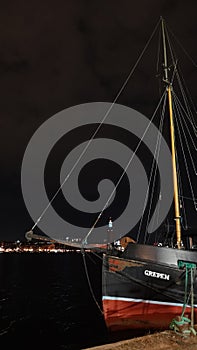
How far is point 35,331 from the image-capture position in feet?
68.3

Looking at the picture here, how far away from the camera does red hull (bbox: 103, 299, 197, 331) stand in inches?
583

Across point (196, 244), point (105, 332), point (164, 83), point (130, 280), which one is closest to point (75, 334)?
point (105, 332)

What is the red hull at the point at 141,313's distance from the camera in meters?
14.8

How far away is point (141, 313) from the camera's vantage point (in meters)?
15.1

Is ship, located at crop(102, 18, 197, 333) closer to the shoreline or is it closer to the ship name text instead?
the ship name text

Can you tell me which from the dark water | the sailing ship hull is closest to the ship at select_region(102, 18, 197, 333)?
the sailing ship hull

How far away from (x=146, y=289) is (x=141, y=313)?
1240mm

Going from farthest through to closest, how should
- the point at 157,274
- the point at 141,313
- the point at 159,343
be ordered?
the point at 141,313 < the point at 157,274 < the point at 159,343

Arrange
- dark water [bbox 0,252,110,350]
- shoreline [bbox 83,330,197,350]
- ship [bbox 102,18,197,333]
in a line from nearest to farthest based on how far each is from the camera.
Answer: shoreline [bbox 83,330,197,350] → ship [bbox 102,18,197,333] → dark water [bbox 0,252,110,350]

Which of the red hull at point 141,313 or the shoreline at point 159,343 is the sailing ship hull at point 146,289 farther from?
the shoreline at point 159,343

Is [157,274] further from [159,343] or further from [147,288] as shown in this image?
[159,343]

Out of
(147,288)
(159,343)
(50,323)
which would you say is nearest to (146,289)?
(147,288)

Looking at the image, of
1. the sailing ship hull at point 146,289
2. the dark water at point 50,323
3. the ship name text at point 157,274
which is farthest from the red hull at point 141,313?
the dark water at point 50,323

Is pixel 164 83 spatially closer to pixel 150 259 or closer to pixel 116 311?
pixel 150 259
